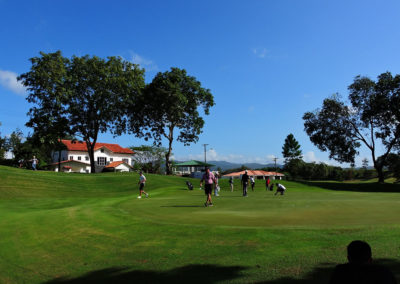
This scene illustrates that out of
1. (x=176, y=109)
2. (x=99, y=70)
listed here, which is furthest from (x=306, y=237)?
(x=176, y=109)

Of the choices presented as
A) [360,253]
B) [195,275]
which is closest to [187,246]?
[195,275]

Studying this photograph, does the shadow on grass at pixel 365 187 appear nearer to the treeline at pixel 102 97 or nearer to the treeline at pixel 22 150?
the treeline at pixel 102 97

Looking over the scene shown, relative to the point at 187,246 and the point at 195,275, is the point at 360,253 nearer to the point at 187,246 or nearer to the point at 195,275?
the point at 195,275

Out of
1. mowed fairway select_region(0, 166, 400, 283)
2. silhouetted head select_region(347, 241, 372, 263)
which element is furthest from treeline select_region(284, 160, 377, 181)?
silhouetted head select_region(347, 241, 372, 263)

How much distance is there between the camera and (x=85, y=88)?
51.1 metres

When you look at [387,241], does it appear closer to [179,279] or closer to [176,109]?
[179,279]

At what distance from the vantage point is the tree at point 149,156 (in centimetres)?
9744

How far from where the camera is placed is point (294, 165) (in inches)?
4621

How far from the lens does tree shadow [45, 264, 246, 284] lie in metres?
6.04

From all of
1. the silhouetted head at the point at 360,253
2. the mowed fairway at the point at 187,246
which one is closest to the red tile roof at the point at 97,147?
the mowed fairway at the point at 187,246

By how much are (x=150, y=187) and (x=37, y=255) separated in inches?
1269

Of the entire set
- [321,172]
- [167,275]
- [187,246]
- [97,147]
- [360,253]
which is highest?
[97,147]

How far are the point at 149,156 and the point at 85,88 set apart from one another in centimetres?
5126

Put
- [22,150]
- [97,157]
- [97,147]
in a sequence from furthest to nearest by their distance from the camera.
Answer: [97,147] → [97,157] → [22,150]
